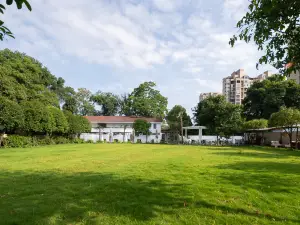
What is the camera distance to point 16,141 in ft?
77.6

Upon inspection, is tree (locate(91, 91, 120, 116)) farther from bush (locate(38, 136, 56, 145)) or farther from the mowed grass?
the mowed grass

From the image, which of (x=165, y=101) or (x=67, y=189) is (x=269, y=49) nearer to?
(x=67, y=189)

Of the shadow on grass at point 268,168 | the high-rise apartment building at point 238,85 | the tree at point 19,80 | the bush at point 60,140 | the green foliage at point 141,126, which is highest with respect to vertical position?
the high-rise apartment building at point 238,85

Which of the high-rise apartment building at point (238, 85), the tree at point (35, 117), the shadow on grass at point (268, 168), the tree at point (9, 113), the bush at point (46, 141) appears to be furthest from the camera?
the high-rise apartment building at point (238, 85)

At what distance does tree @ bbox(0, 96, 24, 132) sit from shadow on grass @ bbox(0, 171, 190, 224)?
55.0 ft

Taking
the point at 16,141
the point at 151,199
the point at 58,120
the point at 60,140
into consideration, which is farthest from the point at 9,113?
the point at 151,199

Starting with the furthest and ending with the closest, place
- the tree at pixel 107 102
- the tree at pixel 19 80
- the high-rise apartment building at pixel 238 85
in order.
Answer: the high-rise apartment building at pixel 238 85, the tree at pixel 107 102, the tree at pixel 19 80

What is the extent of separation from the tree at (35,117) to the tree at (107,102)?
1169 inches

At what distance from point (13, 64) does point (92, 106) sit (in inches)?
1097

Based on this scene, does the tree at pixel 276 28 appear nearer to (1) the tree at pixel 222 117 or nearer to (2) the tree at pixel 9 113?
(2) the tree at pixel 9 113

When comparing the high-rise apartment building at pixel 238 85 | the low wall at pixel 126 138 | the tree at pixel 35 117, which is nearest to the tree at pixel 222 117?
the low wall at pixel 126 138

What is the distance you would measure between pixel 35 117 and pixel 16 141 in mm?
3152

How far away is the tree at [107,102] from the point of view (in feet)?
187

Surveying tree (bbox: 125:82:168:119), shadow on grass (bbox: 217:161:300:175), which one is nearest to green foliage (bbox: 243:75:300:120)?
tree (bbox: 125:82:168:119)
